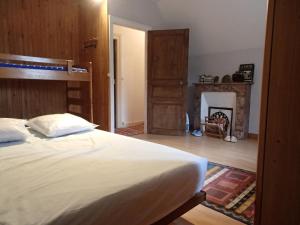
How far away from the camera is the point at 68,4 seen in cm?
346

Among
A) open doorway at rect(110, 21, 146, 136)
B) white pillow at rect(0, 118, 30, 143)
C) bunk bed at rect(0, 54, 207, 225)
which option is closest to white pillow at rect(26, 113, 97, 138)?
bunk bed at rect(0, 54, 207, 225)

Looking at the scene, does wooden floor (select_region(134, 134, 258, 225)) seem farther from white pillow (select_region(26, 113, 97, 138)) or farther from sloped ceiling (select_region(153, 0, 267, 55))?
sloped ceiling (select_region(153, 0, 267, 55))

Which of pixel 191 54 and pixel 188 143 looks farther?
pixel 191 54

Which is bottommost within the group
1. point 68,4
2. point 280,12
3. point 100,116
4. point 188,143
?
point 188,143

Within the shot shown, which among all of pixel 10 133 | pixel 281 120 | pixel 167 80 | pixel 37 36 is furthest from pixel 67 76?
pixel 281 120

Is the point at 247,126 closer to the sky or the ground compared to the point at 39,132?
closer to the ground

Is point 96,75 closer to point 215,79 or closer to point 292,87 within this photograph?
point 215,79

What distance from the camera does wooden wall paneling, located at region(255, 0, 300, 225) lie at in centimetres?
99

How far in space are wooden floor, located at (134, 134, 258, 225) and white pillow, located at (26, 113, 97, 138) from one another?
3.93 ft

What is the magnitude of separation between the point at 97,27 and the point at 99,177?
2.89m

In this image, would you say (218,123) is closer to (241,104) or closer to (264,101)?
(241,104)

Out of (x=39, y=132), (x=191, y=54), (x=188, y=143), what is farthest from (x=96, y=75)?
(x=191, y=54)

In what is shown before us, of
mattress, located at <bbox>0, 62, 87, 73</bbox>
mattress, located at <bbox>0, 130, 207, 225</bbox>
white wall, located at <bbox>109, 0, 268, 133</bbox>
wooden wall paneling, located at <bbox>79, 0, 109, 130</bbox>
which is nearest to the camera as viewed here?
mattress, located at <bbox>0, 130, 207, 225</bbox>

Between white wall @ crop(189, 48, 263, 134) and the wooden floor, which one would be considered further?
white wall @ crop(189, 48, 263, 134)
